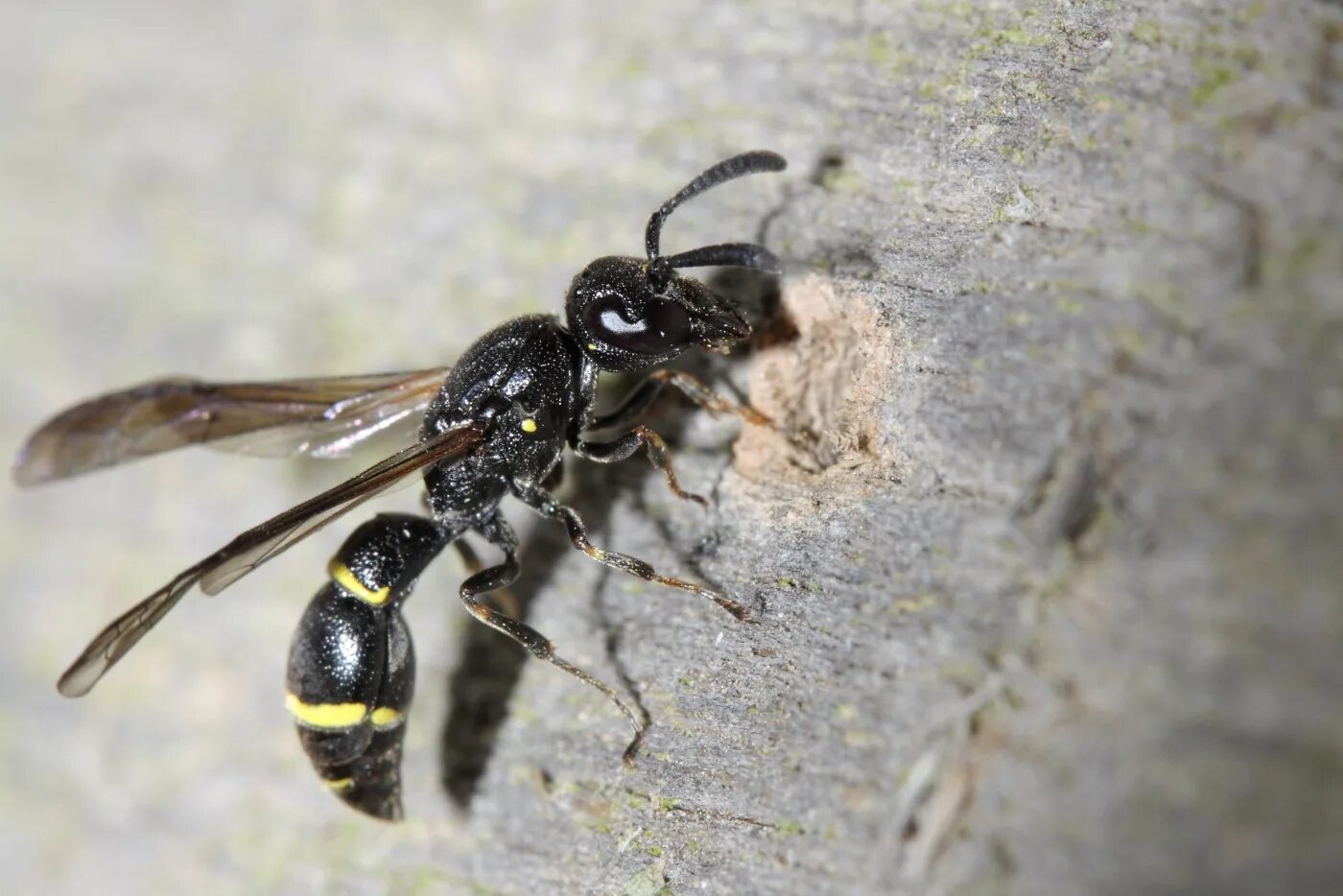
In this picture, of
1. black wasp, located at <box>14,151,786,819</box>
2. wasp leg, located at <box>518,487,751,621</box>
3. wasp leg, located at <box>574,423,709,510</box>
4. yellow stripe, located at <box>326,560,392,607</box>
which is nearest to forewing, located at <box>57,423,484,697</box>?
black wasp, located at <box>14,151,786,819</box>

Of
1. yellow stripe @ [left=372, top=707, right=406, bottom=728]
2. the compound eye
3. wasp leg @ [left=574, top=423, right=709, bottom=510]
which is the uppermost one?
the compound eye

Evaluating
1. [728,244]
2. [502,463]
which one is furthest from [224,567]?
[728,244]

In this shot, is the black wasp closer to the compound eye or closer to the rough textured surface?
the compound eye

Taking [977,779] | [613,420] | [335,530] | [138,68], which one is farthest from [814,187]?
[138,68]

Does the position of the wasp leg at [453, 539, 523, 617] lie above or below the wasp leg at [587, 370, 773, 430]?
below

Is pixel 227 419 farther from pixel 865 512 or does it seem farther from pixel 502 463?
pixel 865 512

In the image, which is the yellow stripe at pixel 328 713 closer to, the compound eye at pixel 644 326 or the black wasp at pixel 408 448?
the black wasp at pixel 408 448

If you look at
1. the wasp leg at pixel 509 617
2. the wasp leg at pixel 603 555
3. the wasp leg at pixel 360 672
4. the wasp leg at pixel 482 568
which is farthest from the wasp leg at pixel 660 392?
the wasp leg at pixel 360 672
